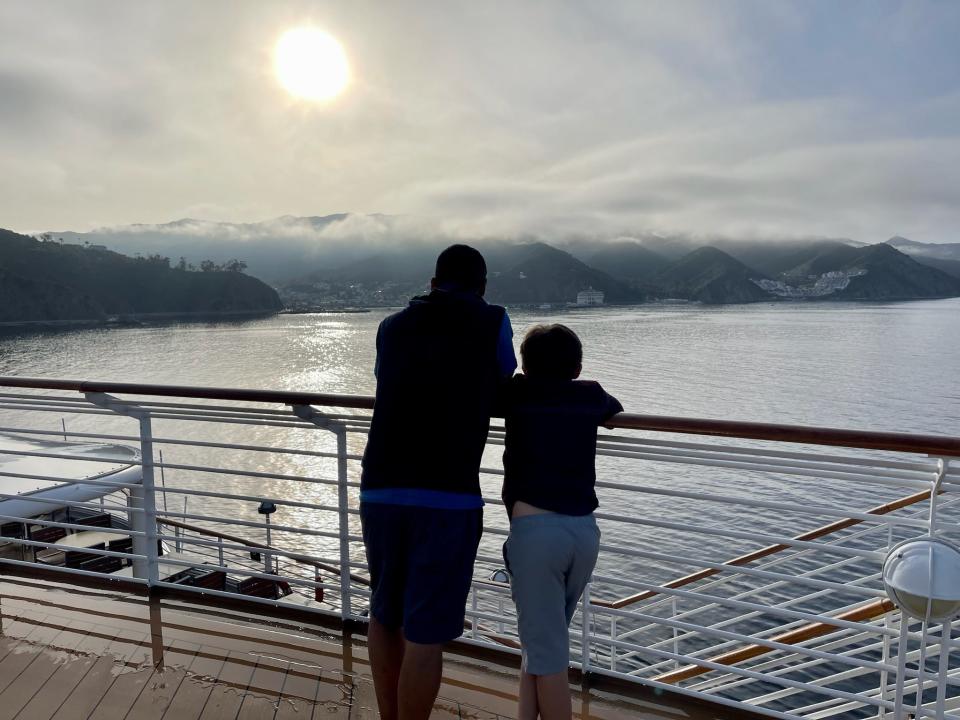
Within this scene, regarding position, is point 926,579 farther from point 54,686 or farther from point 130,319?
point 130,319

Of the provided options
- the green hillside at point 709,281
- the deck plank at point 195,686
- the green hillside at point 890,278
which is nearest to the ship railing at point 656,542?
the deck plank at point 195,686

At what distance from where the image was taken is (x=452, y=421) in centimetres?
144

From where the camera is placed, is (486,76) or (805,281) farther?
(805,281)

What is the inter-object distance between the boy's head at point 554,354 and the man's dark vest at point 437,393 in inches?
4.9

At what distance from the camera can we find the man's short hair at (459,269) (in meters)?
1.53

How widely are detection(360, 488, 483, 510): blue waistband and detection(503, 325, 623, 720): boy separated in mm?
112

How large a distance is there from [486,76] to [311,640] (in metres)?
9.35

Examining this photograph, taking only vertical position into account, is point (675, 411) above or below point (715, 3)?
below

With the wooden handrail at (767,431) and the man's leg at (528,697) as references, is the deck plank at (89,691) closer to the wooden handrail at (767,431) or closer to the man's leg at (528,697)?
the wooden handrail at (767,431)

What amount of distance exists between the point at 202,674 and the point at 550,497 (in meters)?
1.52

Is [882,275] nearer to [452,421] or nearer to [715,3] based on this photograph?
[715,3]

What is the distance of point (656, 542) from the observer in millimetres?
13531

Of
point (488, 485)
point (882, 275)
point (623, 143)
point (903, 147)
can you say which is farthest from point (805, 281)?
point (488, 485)

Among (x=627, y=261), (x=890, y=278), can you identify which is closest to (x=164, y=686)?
(x=627, y=261)
